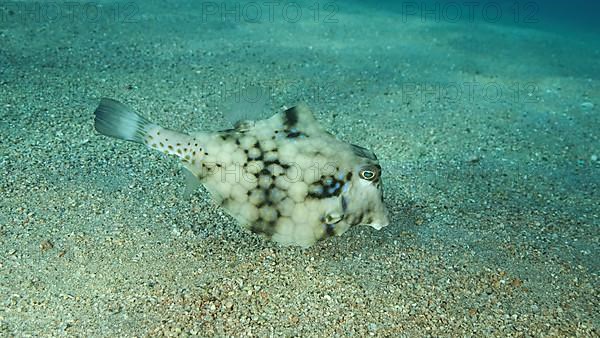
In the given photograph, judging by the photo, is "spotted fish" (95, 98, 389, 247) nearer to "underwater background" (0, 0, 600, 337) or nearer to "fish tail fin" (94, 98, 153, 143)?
"fish tail fin" (94, 98, 153, 143)

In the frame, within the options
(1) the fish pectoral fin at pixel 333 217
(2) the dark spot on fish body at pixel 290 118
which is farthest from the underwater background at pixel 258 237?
(1) the fish pectoral fin at pixel 333 217

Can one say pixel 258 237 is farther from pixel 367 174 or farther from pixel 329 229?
pixel 367 174

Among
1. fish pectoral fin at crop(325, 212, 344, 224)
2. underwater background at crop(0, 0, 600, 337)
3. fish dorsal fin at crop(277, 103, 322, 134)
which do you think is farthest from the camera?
fish dorsal fin at crop(277, 103, 322, 134)

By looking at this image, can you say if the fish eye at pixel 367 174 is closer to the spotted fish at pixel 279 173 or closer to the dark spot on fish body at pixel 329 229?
the spotted fish at pixel 279 173

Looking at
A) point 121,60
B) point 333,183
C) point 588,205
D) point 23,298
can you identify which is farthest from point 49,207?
point 588,205

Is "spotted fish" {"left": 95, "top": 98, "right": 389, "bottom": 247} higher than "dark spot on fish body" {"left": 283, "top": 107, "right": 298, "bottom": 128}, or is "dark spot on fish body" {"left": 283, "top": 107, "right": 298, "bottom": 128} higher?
"dark spot on fish body" {"left": 283, "top": 107, "right": 298, "bottom": 128}

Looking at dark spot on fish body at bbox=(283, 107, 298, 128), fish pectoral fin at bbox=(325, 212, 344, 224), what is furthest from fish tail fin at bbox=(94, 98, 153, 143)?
fish pectoral fin at bbox=(325, 212, 344, 224)

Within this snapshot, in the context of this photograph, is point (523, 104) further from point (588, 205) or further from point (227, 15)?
point (227, 15)
